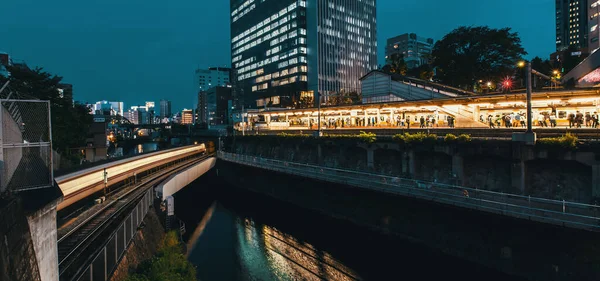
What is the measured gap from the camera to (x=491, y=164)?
24000 millimetres

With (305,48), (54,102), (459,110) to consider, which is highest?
(305,48)

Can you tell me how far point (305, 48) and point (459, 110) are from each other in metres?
94.2

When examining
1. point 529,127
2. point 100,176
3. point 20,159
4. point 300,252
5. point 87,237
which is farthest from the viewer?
point 100,176

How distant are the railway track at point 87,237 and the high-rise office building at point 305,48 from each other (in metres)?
98.0

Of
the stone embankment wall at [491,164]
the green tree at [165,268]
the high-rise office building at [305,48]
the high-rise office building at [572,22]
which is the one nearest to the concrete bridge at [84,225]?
the green tree at [165,268]

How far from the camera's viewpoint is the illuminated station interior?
28234 millimetres

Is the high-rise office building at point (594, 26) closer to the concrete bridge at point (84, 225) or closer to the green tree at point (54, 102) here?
the concrete bridge at point (84, 225)

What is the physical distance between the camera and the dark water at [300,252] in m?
20.7

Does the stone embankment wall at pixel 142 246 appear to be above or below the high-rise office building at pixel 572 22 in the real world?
below

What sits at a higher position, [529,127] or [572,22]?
[572,22]

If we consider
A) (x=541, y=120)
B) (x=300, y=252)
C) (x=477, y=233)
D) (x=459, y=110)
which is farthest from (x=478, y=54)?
(x=300, y=252)

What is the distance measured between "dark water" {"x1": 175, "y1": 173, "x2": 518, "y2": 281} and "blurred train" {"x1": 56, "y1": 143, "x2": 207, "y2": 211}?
6.87 m

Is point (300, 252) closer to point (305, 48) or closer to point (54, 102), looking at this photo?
point (54, 102)

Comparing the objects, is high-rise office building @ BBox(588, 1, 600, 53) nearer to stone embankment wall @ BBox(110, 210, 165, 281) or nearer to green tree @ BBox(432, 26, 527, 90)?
green tree @ BBox(432, 26, 527, 90)
